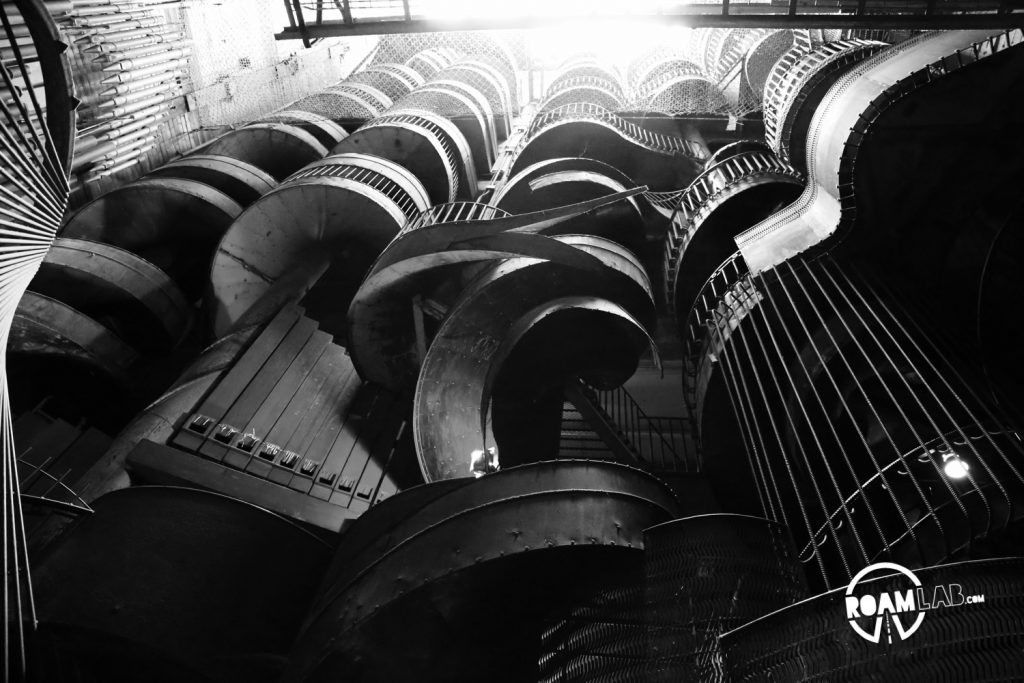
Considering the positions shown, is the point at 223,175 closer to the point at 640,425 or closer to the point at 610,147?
the point at 610,147

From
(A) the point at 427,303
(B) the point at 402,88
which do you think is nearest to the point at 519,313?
(A) the point at 427,303

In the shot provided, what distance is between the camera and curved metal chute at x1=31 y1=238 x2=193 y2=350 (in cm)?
815

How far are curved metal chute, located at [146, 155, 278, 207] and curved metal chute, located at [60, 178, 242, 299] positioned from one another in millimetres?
732

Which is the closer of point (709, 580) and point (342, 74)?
point (709, 580)

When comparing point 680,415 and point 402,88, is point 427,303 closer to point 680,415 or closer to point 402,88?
point 680,415

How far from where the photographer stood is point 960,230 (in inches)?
229

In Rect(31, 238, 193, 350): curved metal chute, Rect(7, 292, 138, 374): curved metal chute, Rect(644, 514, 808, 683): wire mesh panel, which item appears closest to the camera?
Rect(644, 514, 808, 683): wire mesh panel

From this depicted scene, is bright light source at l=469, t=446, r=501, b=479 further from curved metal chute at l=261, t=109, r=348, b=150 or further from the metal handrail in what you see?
curved metal chute at l=261, t=109, r=348, b=150

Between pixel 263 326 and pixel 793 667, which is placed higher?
pixel 263 326

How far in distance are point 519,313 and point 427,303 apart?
140 cm

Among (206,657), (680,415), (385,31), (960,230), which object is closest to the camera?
(206,657)

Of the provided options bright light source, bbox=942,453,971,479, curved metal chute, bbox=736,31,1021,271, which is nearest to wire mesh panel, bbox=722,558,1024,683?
bright light source, bbox=942,453,971,479

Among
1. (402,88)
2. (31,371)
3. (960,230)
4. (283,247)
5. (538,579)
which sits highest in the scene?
(402,88)

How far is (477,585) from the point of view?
3.41 meters
